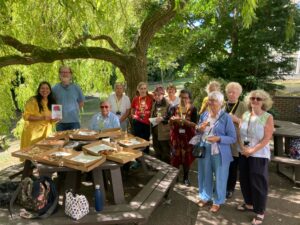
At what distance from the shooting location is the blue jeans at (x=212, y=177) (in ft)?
13.9

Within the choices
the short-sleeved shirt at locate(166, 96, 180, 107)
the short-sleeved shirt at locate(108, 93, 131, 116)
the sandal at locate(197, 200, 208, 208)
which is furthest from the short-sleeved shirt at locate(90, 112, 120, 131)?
the sandal at locate(197, 200, 208, 208)

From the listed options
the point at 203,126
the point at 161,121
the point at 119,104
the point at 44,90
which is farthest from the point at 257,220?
the point at 44,90

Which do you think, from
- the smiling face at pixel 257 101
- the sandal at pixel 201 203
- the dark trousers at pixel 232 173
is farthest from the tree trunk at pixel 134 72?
the smiling face at pixel 257 101

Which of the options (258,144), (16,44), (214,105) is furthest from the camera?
(16,44)

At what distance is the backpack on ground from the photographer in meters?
3.33

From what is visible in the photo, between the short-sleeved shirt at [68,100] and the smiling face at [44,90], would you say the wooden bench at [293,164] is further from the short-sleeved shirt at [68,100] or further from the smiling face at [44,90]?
the smiling face at [44,90]

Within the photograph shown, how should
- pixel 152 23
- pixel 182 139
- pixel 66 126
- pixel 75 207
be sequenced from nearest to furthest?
pixel 75 207 → pixel 182 139 → pixel 66 126 → pixel 152 23

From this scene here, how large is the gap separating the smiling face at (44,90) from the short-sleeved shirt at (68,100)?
267 mm

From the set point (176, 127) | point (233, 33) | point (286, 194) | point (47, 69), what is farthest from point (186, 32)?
point (286, 194)

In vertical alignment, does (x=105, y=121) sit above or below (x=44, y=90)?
below

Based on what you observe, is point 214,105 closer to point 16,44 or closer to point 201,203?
point 201,203

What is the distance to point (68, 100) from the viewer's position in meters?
5.41

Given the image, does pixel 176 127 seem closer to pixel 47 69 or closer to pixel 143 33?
pixel 143 33

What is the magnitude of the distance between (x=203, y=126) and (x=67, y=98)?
2317 millimetres
